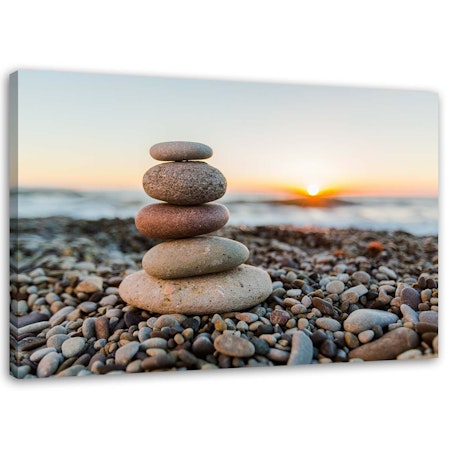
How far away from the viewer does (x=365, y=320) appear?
144 inches

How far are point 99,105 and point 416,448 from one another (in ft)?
11.1

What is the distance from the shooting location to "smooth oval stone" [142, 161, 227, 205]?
3.57 m

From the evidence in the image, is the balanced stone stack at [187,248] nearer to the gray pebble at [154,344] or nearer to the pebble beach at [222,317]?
the pebble beach at [222,317]

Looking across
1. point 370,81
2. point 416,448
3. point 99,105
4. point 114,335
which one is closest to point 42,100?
point 99,105

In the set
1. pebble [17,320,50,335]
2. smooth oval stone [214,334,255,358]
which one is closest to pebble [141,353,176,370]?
smooth oval stone [214,334,255,358]

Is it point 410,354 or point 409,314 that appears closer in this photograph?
point 410,354

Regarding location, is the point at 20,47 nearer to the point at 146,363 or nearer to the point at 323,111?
the point at 146,363

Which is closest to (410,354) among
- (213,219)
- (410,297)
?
(410,297)

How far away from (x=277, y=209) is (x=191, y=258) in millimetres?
1790

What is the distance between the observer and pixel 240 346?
10.8 ft

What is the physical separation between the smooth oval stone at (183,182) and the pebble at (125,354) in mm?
1030

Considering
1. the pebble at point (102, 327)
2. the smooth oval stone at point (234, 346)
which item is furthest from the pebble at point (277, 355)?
the pebble at point (102, 327)

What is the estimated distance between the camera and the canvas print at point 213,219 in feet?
11.0

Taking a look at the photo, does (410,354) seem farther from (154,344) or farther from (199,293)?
(154,344)
